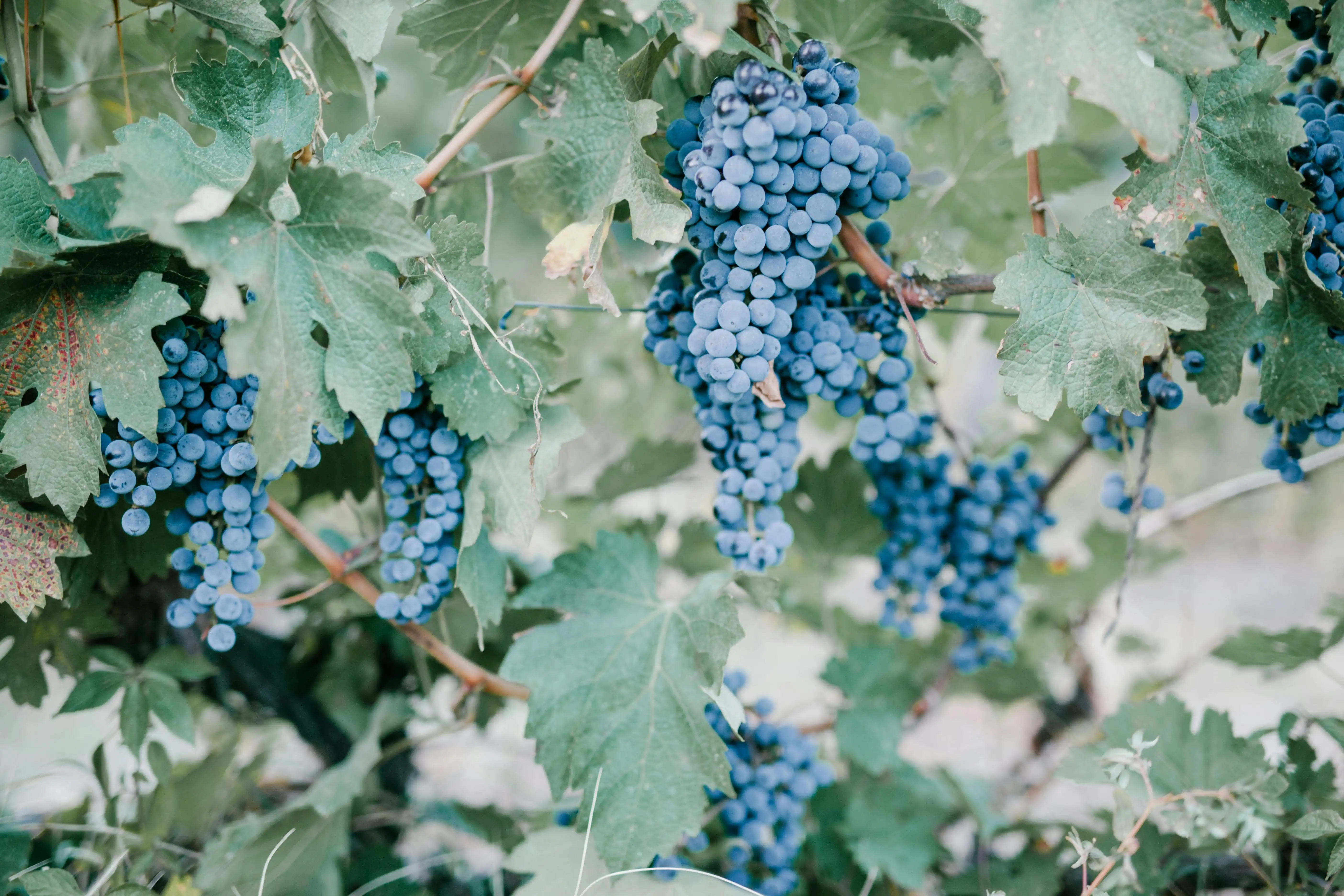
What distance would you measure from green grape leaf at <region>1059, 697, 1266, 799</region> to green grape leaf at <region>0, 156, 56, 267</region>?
138 cm

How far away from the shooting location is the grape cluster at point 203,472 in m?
0.86

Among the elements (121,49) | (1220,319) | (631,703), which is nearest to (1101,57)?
(1220,319)

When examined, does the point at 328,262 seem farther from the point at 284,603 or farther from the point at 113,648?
the point at 113,648

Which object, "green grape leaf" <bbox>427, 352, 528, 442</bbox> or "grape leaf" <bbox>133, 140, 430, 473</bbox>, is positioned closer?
"grape leaf" <bbox>133, 140, 430, 473</bbox>

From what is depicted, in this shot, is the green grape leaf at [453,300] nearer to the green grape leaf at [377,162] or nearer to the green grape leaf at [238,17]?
the green grape leaf at [377,162]

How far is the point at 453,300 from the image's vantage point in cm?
94

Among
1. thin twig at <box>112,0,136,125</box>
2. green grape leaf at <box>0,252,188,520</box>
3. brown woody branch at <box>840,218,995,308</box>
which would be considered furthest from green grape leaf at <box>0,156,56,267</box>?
brown woody branch at <box>840,218,995,308</box>

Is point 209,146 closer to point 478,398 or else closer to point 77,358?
point 77,358

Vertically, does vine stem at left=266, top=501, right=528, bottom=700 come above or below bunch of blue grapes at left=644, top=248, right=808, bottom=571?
below

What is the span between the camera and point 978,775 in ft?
6.05

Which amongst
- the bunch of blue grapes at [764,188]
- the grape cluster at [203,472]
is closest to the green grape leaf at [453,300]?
the grape cluster at [203,472]

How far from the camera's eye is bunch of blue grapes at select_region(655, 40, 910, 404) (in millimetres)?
832

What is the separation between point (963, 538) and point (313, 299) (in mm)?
1038

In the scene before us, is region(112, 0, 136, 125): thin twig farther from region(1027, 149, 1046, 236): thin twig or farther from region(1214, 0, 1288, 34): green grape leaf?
region(1214, 0, 1288, 34): green grape leaf
